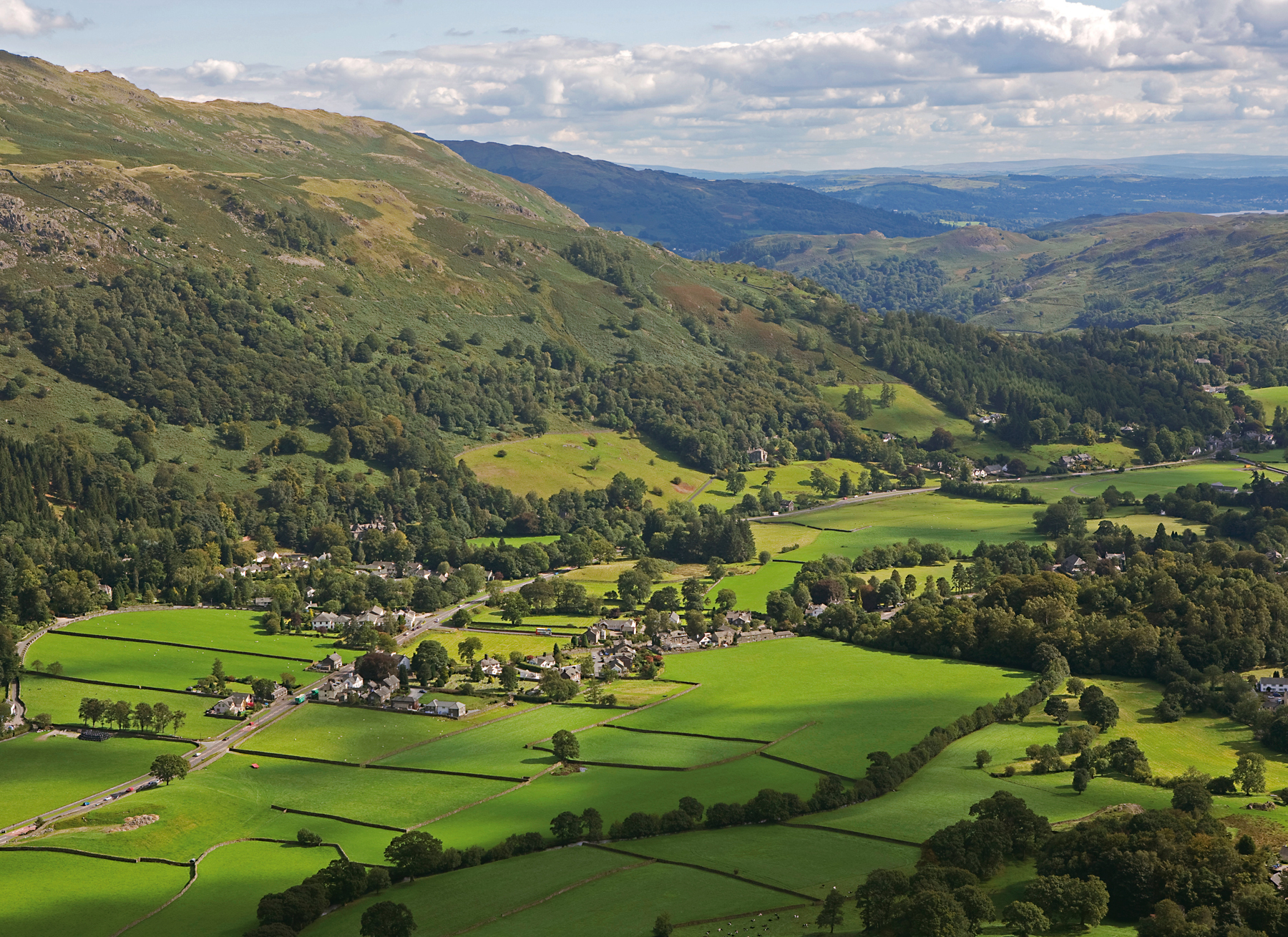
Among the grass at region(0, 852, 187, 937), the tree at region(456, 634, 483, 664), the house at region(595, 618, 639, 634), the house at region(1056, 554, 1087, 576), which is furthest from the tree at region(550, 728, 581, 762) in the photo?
the house at region(1056, 554, 1087, 576)

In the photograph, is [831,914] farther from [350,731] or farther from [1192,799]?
[350,731]

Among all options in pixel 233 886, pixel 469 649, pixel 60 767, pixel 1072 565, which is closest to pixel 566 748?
pixel 233 886

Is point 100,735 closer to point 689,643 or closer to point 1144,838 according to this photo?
point 689,643

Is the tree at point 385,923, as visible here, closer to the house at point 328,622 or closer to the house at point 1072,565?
the house at point 328,622

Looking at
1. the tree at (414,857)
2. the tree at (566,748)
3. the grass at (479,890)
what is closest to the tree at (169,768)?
the tree at (414,857)

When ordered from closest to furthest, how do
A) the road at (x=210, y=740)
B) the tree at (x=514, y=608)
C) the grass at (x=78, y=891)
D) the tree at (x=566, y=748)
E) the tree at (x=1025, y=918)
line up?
the tree at (x=1025, y=918) < the grass at (x=78, y=891) < the road at (x=210, y=740) < the tree at (x=566, y=748) < the tree at (x=514, y=608)

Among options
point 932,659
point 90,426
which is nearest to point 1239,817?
point 932,659
